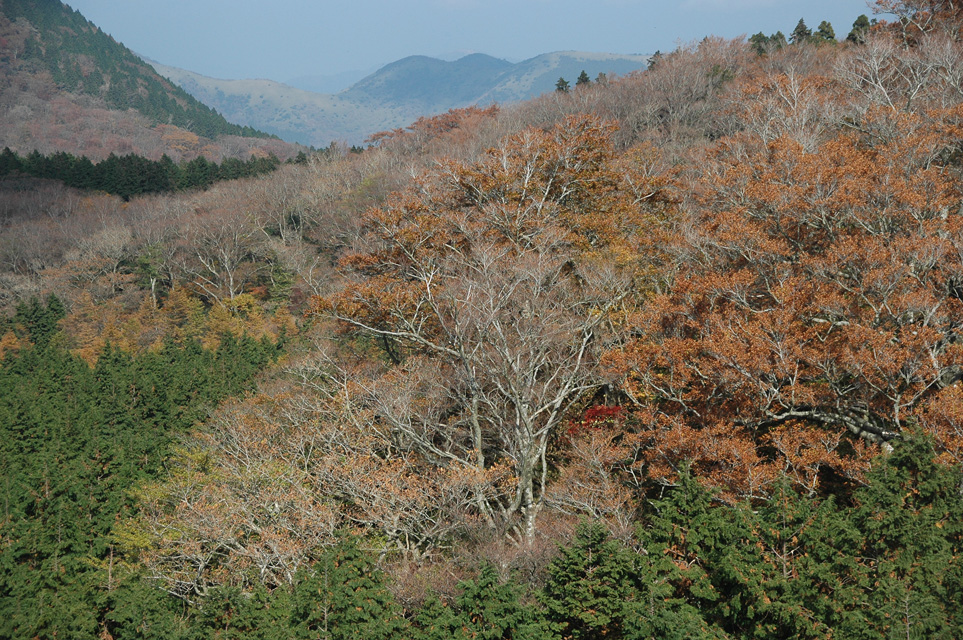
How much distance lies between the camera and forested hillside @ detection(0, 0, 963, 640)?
9.86 meters

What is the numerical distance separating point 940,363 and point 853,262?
291cm

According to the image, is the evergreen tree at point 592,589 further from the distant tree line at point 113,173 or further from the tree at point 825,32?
the distant tree line at point 113,173

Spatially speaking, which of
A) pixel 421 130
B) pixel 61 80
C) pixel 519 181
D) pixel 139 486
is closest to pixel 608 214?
pixel 519 181

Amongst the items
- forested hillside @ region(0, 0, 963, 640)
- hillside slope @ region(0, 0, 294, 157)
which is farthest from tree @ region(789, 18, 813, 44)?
hillside slope @ region(0, 0, 294, 157)

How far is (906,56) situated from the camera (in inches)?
929

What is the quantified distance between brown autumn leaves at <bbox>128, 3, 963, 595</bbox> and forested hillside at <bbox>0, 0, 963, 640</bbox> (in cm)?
13

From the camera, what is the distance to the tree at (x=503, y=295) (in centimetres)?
1766

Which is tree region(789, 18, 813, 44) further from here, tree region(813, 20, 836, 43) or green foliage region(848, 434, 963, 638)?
green foliage region(848, 434, 963, 638)

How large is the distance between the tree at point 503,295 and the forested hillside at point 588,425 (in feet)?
0.47

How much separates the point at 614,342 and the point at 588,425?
2.88m

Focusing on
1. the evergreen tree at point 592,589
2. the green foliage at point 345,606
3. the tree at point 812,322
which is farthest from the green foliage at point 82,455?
the tree at point 812,322

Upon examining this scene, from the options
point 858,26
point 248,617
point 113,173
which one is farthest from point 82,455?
point 113,173

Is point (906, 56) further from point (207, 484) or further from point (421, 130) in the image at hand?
point (421, 130)

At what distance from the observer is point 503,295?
18.1 meters
